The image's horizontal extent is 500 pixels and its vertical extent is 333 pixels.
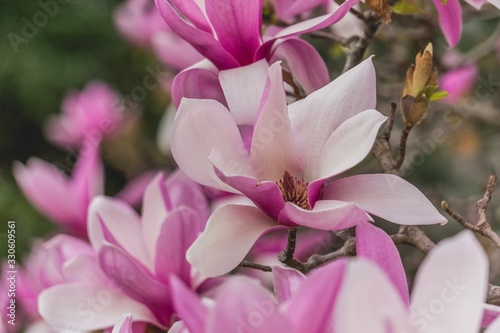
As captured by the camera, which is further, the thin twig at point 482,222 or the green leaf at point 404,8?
the green leaf at point 404,8

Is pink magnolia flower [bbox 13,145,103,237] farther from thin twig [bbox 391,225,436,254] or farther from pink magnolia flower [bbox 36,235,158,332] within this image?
thin twig [bbox 391,225,436,254]

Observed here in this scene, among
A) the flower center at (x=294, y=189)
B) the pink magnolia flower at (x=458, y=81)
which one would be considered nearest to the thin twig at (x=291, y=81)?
the flower center at (x=294, y=189)

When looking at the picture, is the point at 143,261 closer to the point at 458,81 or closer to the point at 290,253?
the point at 290,253

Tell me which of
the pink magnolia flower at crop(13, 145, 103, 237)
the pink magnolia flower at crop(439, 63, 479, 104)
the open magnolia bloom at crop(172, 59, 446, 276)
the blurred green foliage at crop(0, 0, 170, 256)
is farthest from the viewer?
the blurred green foliage at crop(0, 0, 170, 256)

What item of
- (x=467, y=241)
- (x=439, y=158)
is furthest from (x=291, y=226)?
(x=439, y=158)

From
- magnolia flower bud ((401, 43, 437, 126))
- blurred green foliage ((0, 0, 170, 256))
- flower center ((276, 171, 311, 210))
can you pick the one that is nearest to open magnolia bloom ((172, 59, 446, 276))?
flower center ((276, 171, 311, 210))

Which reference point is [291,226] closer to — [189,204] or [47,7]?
[189,204]

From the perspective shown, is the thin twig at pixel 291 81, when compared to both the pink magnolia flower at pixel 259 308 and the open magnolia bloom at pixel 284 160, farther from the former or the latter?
the pink magnolia flower at pixel 259 308

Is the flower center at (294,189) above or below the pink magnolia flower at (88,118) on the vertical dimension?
above
